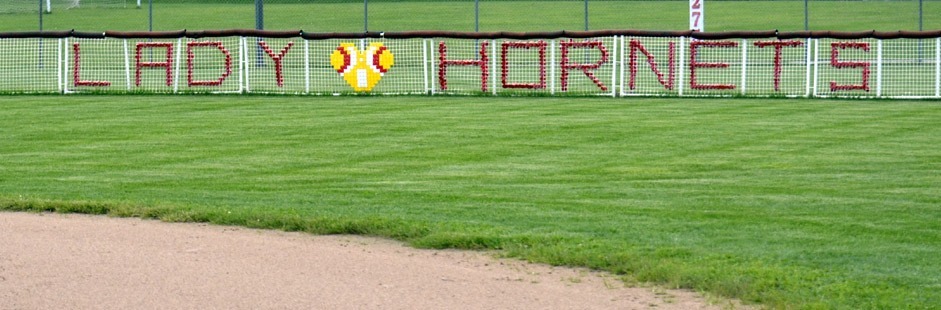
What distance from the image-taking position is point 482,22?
46750 mm

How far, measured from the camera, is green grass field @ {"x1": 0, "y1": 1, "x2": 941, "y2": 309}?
9.71 m

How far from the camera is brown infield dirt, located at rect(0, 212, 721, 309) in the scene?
8.65m

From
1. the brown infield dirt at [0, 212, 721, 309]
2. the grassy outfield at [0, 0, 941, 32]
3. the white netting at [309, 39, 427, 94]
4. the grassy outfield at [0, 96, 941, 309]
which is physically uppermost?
the grassy outfield at [0, 0, 941, 32]

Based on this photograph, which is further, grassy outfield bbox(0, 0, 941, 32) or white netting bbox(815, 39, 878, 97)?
grassy outfield bbox(0, 0, 941, 32)

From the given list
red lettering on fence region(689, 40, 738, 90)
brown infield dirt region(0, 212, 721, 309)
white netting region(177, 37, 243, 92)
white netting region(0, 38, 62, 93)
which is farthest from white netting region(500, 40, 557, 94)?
brown infield dirt region(0, 212, 721, 309)

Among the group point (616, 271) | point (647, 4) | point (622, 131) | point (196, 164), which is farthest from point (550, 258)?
point (647, 4)

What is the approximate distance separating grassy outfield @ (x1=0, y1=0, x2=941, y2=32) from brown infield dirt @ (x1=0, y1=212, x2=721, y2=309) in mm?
31412

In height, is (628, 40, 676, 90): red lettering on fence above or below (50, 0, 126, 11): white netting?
below

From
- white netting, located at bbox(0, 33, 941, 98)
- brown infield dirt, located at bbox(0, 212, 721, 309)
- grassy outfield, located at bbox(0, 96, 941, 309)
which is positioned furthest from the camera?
white netting, located at bbox(0, 33, 941, 98)

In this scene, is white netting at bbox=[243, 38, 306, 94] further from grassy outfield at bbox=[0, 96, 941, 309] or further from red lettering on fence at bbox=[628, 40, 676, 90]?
red lettering on fence at bbox=[628, 40, 676, 90]

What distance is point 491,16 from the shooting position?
49.2m

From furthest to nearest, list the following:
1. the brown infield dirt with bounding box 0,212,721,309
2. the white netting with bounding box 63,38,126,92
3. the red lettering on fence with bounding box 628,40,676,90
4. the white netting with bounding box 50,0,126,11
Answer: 1. the white netting with bounding box 50,0,126,11
2. the white netting with bounding box 63,38,126,92
3. the red lettering on fence with bounding box 628,40,676,90
4. the brown infield dirt with bounding box 0,212,721,309

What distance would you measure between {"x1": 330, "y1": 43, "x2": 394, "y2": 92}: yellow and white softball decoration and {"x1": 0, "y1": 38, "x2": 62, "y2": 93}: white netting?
493 cm

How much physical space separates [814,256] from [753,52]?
25184 mm
